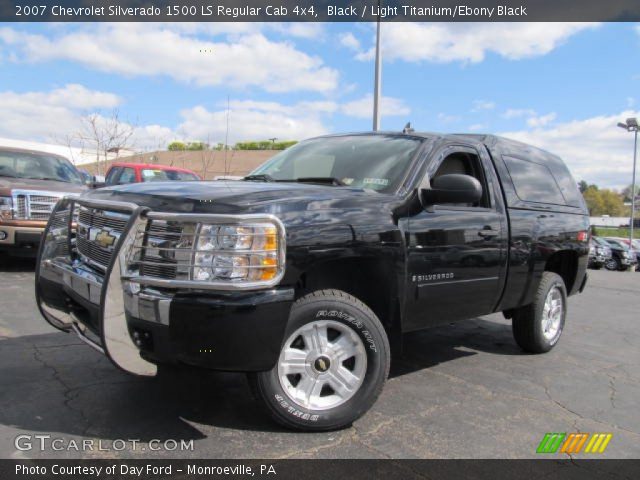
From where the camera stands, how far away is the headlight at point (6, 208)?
26.1 feet

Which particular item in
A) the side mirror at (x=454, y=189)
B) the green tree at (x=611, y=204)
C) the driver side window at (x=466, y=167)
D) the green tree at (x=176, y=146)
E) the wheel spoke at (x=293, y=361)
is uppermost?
the green tree at (x=176, y=146)

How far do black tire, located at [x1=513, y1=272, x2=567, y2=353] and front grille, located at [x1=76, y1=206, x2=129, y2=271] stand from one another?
380 centimetres

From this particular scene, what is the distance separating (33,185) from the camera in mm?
8297

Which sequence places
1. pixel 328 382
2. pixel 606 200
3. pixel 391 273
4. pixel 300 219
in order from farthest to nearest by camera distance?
pixel 606 200, pixel 391 273, pixel 328 382, pixel 300 219

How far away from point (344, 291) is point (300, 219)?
2.32 feet

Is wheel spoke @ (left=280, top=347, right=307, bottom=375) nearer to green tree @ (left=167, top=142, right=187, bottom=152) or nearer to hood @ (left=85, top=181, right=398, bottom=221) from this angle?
hood @ (left=85, top=181, right=398, bottom=221)

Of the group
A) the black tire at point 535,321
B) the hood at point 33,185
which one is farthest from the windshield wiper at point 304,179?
the hood at point 33,185

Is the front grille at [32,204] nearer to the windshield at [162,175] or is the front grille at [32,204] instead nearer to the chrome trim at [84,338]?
the windshield at [162,175]

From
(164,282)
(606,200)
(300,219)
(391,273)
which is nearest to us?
(164,282)

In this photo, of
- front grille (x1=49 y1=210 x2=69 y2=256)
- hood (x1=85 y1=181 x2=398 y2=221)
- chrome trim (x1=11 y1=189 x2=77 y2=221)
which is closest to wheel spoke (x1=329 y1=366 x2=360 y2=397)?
hood (x1=85 y1=181 x2=398 y2=221)

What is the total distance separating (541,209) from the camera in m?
5.18

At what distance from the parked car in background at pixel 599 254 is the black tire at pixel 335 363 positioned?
27.5 metres
